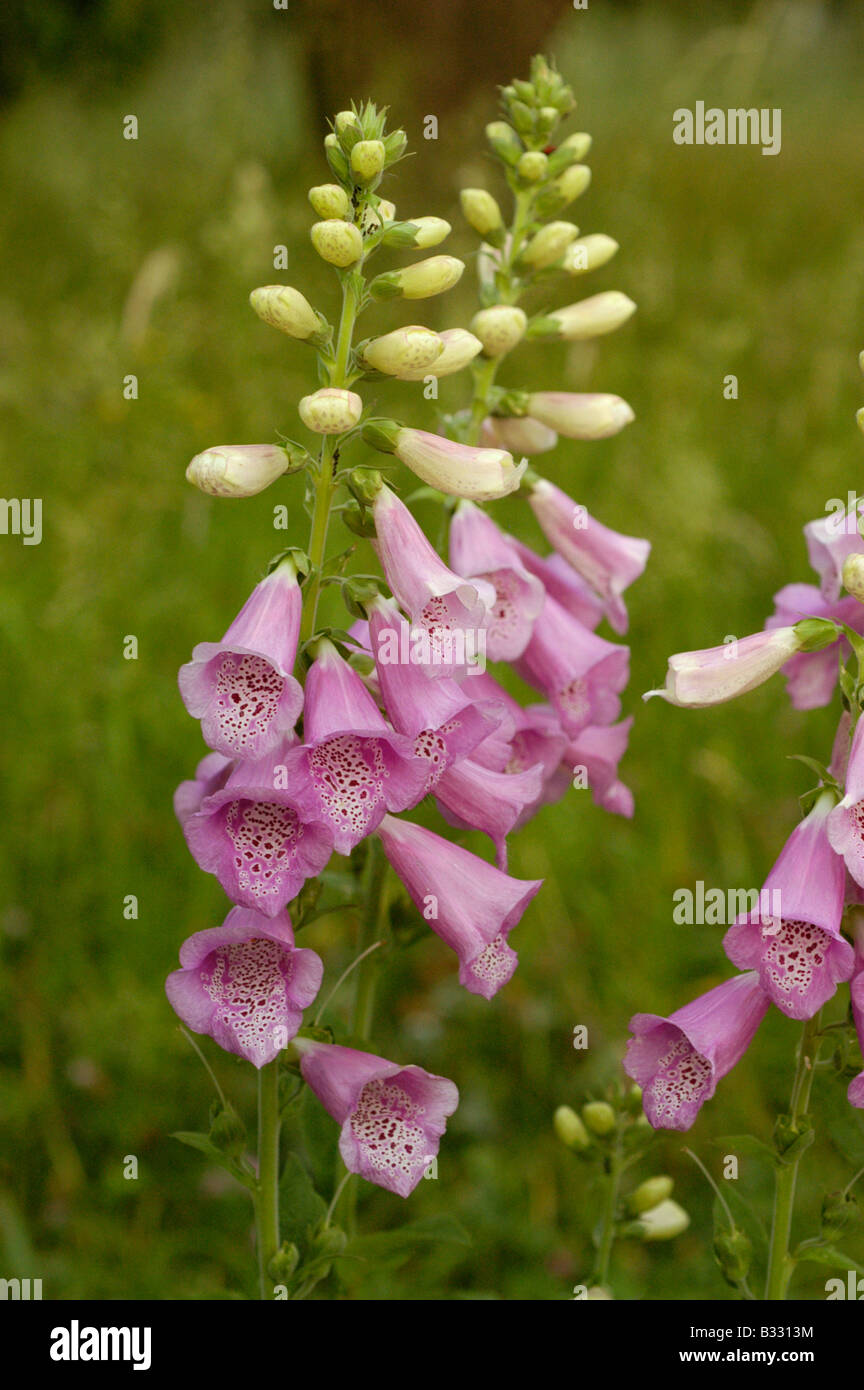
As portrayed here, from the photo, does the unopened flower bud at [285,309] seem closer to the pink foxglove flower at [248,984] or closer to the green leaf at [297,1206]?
the pink foxglove flower at [248,984]

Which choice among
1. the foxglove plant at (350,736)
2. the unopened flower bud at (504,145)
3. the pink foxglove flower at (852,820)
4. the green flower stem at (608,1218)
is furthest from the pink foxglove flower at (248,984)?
the unopened flower bud at (504,145)

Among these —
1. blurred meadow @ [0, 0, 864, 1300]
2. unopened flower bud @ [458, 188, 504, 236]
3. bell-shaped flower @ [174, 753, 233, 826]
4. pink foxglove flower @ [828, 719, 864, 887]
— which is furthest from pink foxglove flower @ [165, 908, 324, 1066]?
unopened flower bud @ [458, 188, 504, 236]

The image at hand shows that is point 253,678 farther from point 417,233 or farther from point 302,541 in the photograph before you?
point 302,541

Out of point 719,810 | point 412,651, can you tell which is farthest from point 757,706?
point 412,651

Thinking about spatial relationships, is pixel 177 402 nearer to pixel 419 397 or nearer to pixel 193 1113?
pixel 419 397

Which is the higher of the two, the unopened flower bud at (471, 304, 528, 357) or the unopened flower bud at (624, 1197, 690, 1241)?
the unopened flower bud at (471, 304, 528, 357)

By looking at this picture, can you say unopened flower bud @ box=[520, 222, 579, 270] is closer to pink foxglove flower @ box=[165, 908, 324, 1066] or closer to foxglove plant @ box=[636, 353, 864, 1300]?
foxglove plant @ box=[636, 353, 864, 1300]

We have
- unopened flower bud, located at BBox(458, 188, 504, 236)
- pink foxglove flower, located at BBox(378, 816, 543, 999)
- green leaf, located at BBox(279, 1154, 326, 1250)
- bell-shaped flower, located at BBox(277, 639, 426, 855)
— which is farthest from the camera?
unopened flower bud, located at BBox(458, 188, 504, 236)
